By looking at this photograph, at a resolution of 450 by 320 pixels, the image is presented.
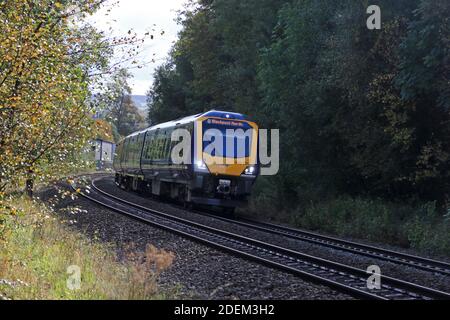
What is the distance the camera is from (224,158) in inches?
786

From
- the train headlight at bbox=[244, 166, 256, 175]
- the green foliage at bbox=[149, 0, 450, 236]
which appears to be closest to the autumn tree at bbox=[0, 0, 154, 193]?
the green foliage at bbox=[149, 0, 450, 236]

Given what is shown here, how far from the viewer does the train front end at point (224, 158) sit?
1966 centimetres

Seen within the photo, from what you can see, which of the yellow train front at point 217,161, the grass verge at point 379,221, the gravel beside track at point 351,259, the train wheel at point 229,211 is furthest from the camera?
the train wheel at point 229,211

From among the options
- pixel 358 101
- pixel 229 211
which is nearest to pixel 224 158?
pixel 229 211

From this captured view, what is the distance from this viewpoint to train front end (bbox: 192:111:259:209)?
64.5 feet

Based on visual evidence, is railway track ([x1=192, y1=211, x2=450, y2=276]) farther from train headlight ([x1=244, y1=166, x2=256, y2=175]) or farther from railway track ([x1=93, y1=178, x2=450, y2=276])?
train headlight ([x1=244, y1=166, x2=256, y2=175])

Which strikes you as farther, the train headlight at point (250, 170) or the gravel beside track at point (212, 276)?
the train headlight at point (250, 170)

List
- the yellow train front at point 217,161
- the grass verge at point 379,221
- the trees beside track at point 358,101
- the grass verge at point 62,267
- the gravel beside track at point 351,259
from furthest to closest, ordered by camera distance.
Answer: the yellow train front at point 217,161, the trees beside track at point 358,101, the grass verge at point 379,221, the gravel beside track at point 351,259, the grass verge at point 62,267

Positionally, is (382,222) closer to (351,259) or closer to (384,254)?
(384,254)

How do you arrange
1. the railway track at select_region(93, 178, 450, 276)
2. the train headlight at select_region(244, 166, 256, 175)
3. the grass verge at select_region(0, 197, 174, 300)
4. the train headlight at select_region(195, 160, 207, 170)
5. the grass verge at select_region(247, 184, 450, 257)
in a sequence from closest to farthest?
the grass verge at select_region(0, 197, 174, 300) < the railway track at select_region(93, 178, 450, 276) < the grass verge at select_region(247, 184, 450, 257) < the train headlight at select_region(195, 160, 207, 170) < the train headlight at select_region(244, 166, 256, 175)

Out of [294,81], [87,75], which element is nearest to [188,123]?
[294,81]

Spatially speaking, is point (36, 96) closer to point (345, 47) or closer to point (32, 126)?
point (32, 126)

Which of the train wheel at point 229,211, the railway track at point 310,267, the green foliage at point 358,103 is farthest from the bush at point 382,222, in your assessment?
the railway track at point 310,267

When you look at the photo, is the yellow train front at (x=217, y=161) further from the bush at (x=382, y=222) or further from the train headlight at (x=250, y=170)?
the bush at (x=382, y=222)
